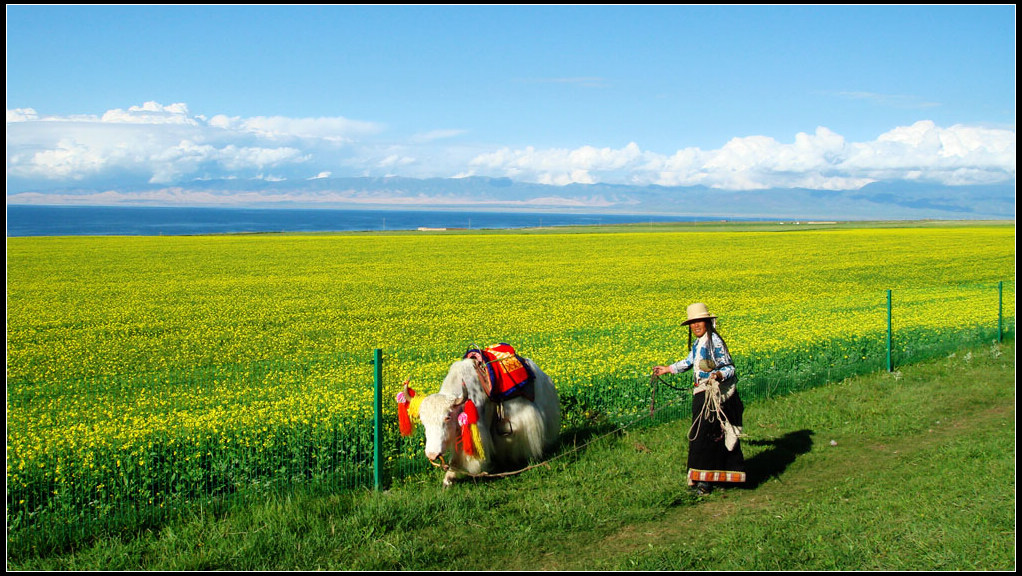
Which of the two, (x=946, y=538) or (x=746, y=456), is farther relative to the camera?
(x=746, y=456)

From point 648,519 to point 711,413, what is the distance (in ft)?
4.42

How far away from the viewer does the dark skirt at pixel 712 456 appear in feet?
25.0

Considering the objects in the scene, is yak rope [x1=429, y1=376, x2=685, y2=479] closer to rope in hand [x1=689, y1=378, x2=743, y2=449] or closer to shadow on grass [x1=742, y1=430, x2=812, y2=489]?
rope in hand [x1=689, y1=378, x2=743, y2=449]

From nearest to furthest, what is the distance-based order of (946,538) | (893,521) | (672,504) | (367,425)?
1. (946,538)
2. (893,521)
3. (672,504)
4. (367,425)

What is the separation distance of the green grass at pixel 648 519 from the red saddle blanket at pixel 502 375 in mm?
819

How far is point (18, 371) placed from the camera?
14.5m

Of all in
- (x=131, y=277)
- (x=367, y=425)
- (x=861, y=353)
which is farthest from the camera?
(x=131, y=277)

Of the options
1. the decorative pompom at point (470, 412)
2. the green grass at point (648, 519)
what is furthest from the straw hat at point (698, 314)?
the decorative pompom at point (470, 412)

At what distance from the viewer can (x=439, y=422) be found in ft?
23.6

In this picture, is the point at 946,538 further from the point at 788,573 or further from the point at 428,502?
the point at 428,502

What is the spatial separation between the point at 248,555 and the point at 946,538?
5.29 meters

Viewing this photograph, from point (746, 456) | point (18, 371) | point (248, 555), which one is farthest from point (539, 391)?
point (18, 371)

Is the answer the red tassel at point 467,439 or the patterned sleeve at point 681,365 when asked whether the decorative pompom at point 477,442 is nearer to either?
the red tassel at point 467,439

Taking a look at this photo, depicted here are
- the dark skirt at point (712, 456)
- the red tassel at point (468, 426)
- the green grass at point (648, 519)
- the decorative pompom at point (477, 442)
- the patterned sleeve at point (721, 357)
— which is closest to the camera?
the green grass at point (648, 519)
